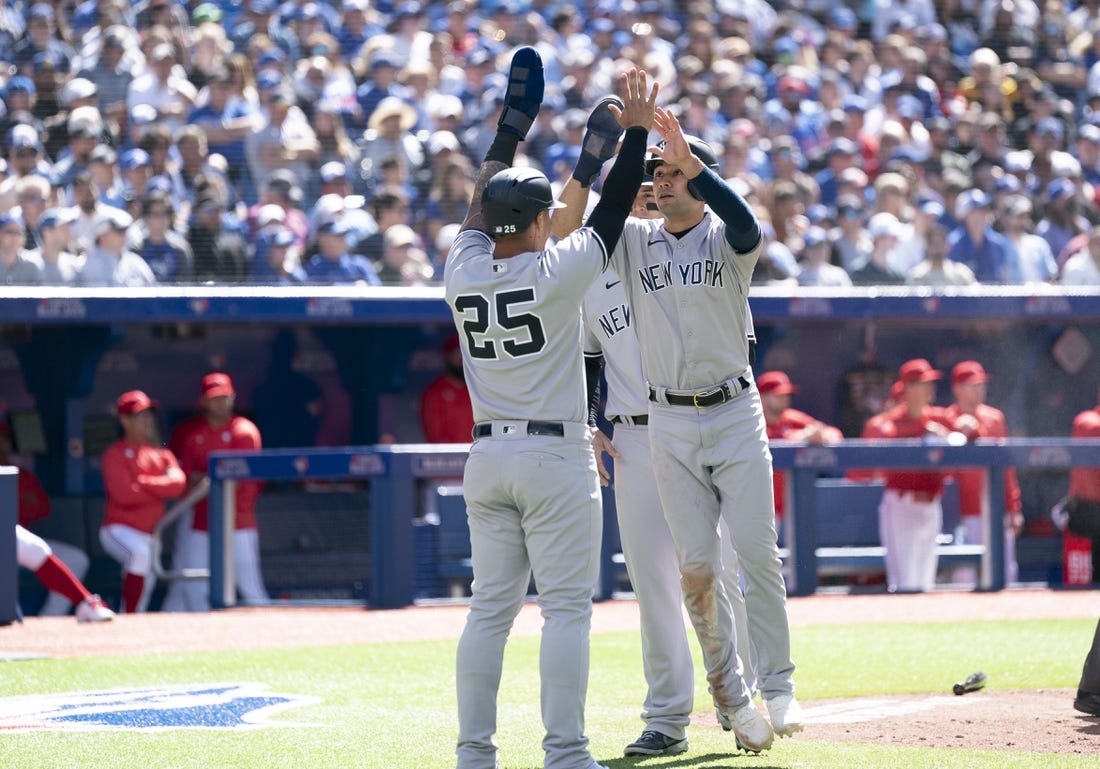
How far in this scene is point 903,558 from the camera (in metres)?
10.1

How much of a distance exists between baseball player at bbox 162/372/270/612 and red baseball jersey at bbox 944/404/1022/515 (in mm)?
4454

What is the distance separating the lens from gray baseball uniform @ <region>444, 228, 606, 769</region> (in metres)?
4.18

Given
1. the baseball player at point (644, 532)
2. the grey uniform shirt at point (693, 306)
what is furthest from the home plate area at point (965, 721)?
the grey uniform shirt at point (693, 306)

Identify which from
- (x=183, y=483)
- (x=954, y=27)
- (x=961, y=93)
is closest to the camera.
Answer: (x=183, y=483)

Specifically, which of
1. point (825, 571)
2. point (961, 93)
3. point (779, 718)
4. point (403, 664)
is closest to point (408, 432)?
point (825, 571)

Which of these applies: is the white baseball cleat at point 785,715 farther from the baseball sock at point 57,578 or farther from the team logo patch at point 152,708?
the baseball sock at point 57,578

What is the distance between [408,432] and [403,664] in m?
4.53

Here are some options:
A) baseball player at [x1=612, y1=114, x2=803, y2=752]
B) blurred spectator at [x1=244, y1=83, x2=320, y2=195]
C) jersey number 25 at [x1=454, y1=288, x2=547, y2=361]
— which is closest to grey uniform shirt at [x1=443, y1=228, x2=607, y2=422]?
jersey number 25 at [x1=454, y1=288, x2=547, y2=361]

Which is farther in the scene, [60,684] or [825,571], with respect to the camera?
[825,571]

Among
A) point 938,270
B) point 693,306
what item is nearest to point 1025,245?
point 938,270

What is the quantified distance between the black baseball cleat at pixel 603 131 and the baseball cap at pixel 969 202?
7.97 metres

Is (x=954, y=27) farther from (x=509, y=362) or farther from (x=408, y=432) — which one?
(x=509, y=362)

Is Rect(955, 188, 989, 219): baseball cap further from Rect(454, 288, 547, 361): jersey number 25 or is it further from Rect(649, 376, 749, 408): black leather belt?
Rect(454, 288, 547, 361): jersey number 25

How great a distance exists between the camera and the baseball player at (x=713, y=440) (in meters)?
4.70
